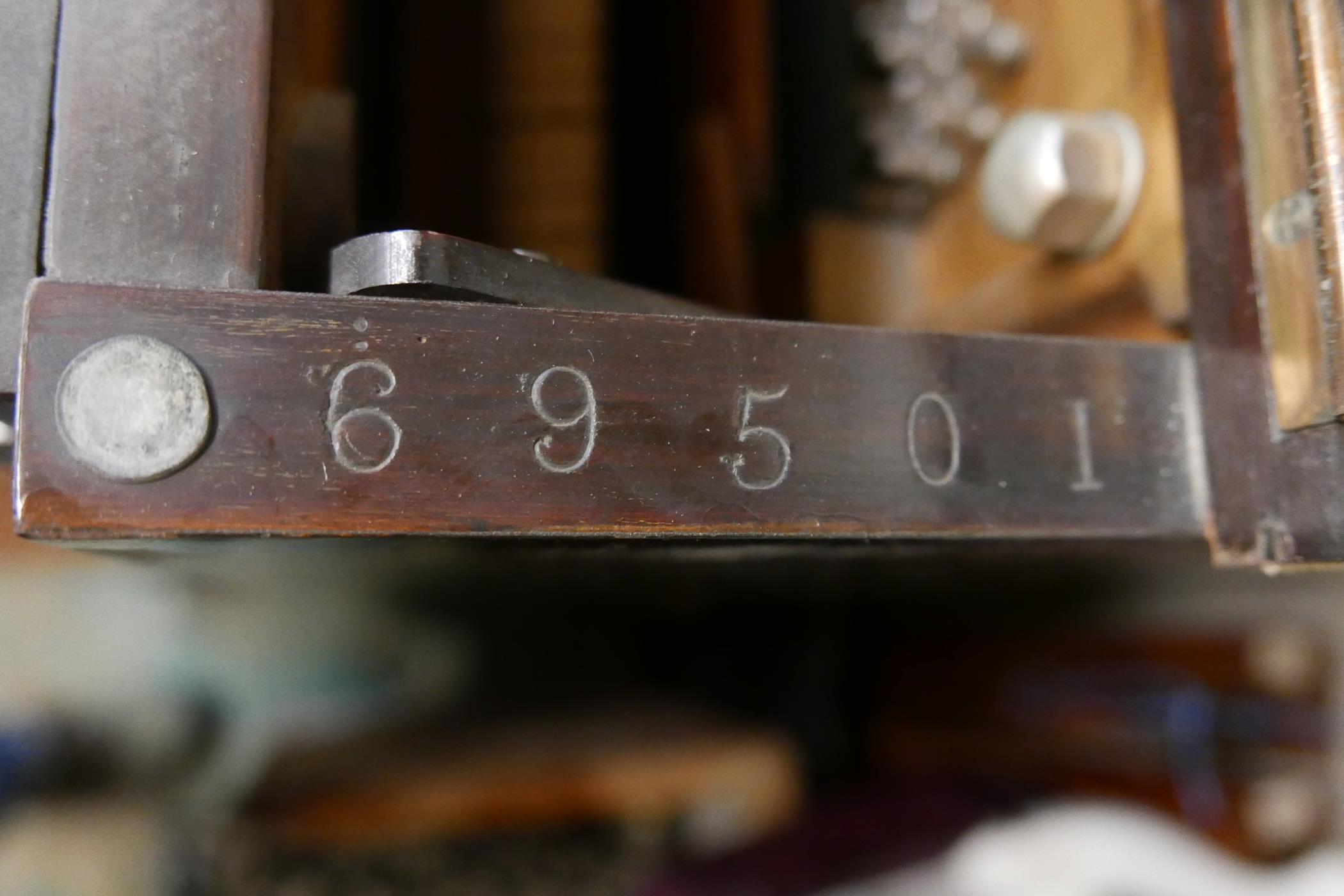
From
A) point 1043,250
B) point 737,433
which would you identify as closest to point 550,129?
point 1043,250

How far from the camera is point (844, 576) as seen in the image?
34.0 inches

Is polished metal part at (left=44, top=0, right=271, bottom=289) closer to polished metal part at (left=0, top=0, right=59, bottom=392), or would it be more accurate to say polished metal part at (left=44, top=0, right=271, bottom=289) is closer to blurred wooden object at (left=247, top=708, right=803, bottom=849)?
polished metal part at (left=0, top=0, right=59, bottom=392)

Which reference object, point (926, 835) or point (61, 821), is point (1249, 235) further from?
point (61, 821)

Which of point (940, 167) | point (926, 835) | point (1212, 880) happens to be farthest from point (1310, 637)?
point (940, 167)

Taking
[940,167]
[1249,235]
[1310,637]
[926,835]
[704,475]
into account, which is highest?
[940,167]

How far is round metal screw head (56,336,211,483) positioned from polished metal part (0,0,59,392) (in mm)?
50

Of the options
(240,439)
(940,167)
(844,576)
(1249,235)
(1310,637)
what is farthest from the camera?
(1310,637)

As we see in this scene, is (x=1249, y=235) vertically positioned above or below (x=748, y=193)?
below

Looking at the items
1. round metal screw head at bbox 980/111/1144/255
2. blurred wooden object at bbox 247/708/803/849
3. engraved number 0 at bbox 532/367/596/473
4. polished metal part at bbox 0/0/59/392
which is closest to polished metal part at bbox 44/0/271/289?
polished metal part at bbox 0/0/59/392

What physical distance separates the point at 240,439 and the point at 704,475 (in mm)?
161

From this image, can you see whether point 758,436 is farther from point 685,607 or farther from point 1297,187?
point 685,607

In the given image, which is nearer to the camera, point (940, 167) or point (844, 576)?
point (940, 167)

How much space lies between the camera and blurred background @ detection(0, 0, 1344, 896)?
622mm

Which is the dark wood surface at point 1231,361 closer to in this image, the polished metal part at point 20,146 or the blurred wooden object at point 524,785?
the polished metal part at point 20,146
